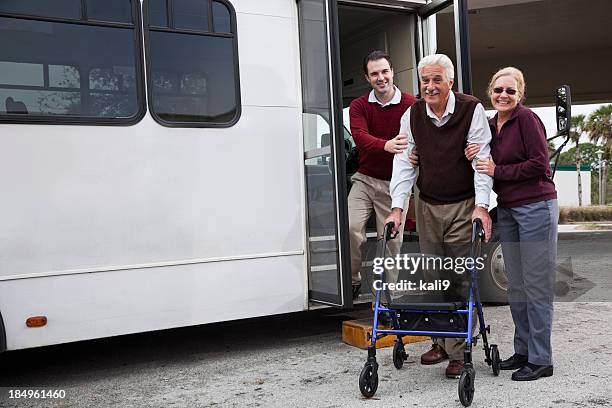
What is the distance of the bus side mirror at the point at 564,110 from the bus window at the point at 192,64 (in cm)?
292

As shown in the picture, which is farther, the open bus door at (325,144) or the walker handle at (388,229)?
the open bus door at (325,144)

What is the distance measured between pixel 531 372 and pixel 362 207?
1.83 m

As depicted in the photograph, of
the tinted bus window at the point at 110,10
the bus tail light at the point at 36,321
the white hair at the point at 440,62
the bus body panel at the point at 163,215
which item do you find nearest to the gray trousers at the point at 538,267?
the white hair at the point at 440,62

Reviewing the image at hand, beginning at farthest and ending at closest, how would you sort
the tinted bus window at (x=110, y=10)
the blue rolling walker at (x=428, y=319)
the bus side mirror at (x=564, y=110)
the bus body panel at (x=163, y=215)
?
the bus side mirror at (x=564, y=110)
the tinted bus window at (x=110, y=10)
the bus body panel at (x=163, y=215)
the blue rolling walker at (x=428, y=319)

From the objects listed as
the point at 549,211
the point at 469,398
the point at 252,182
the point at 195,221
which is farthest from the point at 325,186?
the point at 469,398

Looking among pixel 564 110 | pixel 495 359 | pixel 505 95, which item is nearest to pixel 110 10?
pixel 505 95

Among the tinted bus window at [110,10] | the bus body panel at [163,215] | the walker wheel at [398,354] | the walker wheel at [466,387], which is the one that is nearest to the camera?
the walker wheel at [466,387]

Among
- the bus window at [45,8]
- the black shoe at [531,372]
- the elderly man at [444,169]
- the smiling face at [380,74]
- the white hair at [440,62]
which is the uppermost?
the bus window at [45,8]

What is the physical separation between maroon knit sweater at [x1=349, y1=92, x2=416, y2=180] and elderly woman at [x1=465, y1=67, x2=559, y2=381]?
1.06 meters

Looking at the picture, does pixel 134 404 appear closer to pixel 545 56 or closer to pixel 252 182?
pixel 252 182

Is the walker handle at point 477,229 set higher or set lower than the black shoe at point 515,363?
higher

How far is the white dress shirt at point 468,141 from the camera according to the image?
3.91m

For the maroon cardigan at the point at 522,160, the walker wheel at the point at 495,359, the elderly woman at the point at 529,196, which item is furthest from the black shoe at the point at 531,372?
the maroon cardigan at the point at 522,160

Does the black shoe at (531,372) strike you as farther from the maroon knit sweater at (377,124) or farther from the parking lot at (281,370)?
the maroon knit sweater at (377,124)
